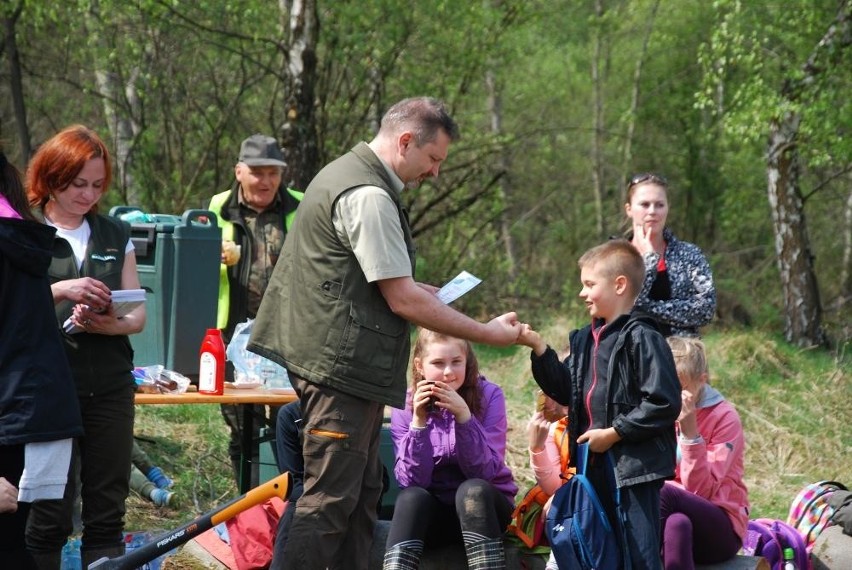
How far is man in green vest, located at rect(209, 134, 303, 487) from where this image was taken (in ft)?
18.9

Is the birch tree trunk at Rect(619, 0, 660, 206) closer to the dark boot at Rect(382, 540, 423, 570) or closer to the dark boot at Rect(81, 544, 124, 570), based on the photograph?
the dark boot at Rect(382, 540, 423, 570)

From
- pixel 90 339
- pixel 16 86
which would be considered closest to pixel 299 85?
pixel 16 86

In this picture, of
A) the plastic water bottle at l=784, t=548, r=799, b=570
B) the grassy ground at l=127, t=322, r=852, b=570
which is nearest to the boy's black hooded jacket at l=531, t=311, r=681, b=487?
the plastic water bottle at l=784, t=548, r=799, b=570

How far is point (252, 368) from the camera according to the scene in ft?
17.0

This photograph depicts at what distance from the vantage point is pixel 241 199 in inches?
230

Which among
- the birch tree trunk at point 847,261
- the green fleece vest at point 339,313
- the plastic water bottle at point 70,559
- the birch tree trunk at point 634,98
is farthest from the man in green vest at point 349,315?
the birch tree trunk at point 634,98

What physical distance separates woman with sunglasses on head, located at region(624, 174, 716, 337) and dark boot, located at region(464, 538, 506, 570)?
123 centimetres

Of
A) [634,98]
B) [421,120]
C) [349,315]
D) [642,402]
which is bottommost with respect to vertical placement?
[642,402]

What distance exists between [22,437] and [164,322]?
261 cm

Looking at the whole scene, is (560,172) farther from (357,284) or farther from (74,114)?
(357,284)

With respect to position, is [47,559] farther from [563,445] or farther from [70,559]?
[563,445]

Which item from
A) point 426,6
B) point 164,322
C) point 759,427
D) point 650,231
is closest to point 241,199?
point 164,322

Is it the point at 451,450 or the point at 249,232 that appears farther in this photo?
the point at 249,232

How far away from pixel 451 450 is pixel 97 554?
4.35ft
